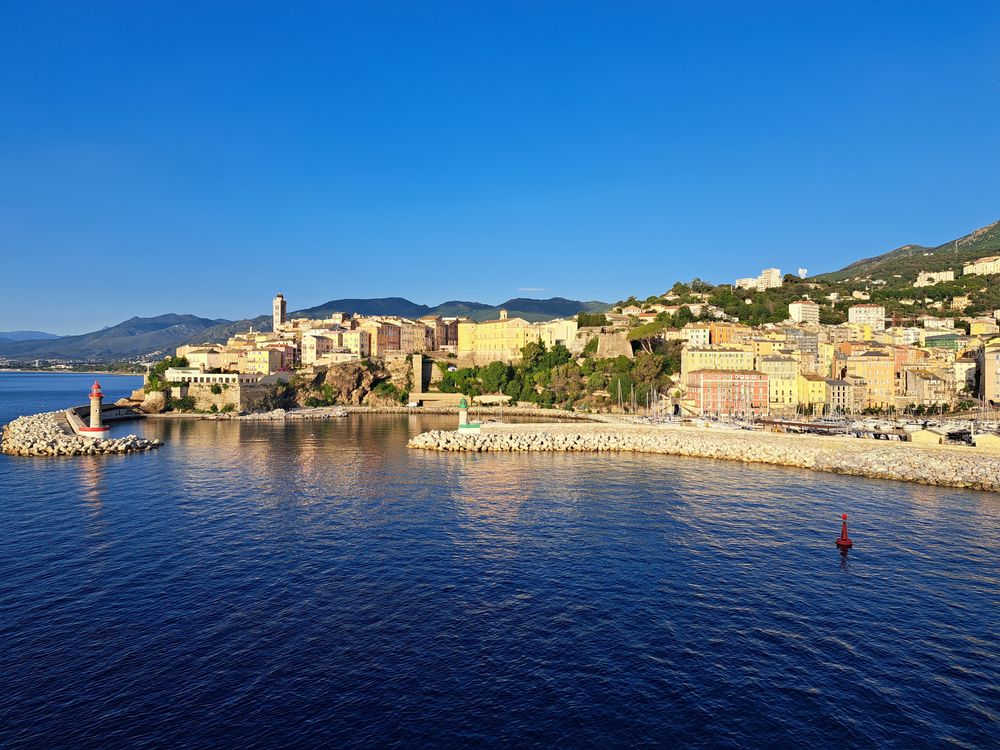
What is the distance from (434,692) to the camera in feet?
34.6

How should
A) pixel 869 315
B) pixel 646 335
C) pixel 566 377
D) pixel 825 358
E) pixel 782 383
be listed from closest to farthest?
pixel 782 383, pixel 825 358, pixel 566 377, pixel 646 335, pixel 869 315

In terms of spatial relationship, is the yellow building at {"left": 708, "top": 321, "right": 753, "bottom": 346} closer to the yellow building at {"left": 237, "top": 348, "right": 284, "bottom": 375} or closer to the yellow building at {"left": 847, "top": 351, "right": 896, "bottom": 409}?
the yellow building at {"left": 847, "top": 351, "right": 896, "bottom": 409}

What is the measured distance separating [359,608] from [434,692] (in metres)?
3.86

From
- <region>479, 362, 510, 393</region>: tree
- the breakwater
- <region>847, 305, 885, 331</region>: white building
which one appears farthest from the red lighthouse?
<region>847, 305, 885, 331</region>: white building

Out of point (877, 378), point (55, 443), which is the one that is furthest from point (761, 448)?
point (55, 443)

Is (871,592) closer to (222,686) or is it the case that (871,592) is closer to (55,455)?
(222,686)

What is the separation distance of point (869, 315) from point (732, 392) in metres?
45.0

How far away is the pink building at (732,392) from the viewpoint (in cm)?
5591

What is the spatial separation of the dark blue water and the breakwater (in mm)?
3691

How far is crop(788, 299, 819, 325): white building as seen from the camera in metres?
86.0

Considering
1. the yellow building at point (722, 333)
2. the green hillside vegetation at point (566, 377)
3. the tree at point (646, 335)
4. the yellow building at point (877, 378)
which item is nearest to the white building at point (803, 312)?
the yellow building at point (722, 333)

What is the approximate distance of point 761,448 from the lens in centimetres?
3534

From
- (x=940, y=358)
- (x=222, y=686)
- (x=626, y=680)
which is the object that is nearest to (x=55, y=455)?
(x=222, y=686)

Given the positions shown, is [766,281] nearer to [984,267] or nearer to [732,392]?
[984,267]
